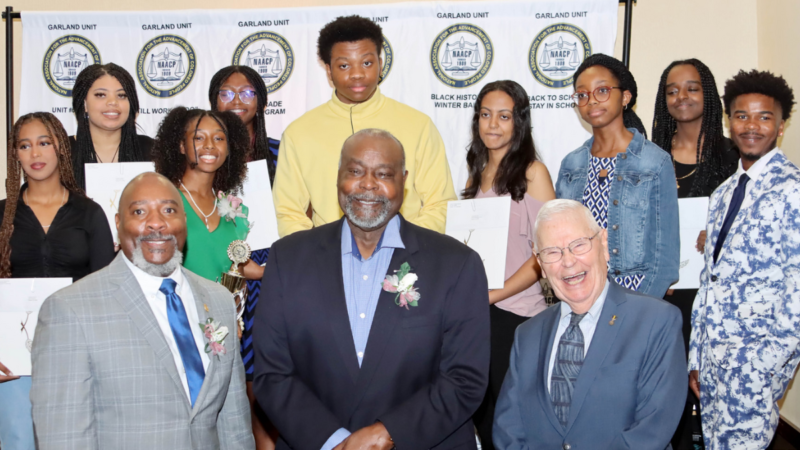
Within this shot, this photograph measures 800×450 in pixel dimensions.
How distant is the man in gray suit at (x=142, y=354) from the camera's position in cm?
269

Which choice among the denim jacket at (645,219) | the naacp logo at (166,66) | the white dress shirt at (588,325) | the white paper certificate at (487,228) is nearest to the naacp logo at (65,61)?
the naacp logo at (166,66)

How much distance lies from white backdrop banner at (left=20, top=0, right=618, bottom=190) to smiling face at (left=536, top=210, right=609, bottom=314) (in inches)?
118

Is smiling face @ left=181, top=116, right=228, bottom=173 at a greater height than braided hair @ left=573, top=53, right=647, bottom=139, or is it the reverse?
braided hair @ left=573, top=53, right=647, bottom=139

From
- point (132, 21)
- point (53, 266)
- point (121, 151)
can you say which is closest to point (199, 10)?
point (132, 21)

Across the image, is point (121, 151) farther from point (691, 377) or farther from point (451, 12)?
point (691, 377)

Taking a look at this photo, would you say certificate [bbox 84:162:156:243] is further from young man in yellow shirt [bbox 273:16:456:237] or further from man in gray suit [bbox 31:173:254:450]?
man in gray suit [bbox 31:173:254:450]

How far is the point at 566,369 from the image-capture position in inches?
115

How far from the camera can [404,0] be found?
635 cm

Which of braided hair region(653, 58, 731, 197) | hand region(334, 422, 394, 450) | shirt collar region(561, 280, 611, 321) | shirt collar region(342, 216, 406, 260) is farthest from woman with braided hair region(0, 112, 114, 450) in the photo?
braided hair region(653, 58, 731, 197)

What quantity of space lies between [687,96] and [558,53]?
1.34m

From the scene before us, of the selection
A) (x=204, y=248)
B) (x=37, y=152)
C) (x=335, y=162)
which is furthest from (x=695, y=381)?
(x=37, y=152)

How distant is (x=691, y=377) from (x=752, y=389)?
0.45 m

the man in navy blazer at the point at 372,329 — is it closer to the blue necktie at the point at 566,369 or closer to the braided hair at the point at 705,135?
the blue necktie at the point at 566,369

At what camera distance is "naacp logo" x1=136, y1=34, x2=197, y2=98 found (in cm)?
617
